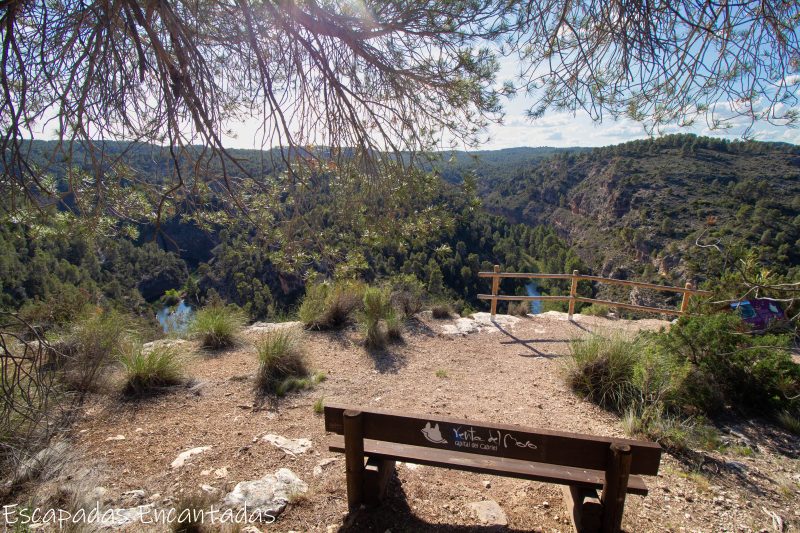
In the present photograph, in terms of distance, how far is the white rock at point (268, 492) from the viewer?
2588mm

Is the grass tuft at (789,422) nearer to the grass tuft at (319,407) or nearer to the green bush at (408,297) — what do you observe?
the grass tuft at (319,407)

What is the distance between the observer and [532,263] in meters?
53.6

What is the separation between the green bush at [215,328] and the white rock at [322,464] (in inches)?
130

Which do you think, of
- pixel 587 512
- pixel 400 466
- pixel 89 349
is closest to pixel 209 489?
pixel 400 466

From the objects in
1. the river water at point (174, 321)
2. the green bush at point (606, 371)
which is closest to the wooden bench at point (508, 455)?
the green bush at point (606, 371)

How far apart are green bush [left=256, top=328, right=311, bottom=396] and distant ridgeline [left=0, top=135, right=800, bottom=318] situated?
0.94 meters

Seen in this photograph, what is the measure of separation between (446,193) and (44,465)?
140 inches

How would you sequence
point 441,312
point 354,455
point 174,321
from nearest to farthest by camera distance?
point 354,455
point 174,321
point 441,312

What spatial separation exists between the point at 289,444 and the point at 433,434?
5.78 ft

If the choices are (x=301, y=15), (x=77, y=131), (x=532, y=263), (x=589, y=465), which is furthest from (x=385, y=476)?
(x=532, y=263)

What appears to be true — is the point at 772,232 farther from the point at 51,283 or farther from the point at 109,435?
the point at 51,283

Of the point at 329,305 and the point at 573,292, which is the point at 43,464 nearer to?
the point at 329,305

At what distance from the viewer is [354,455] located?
2.44 meters

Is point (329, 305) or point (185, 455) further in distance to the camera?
point (329, 305)
